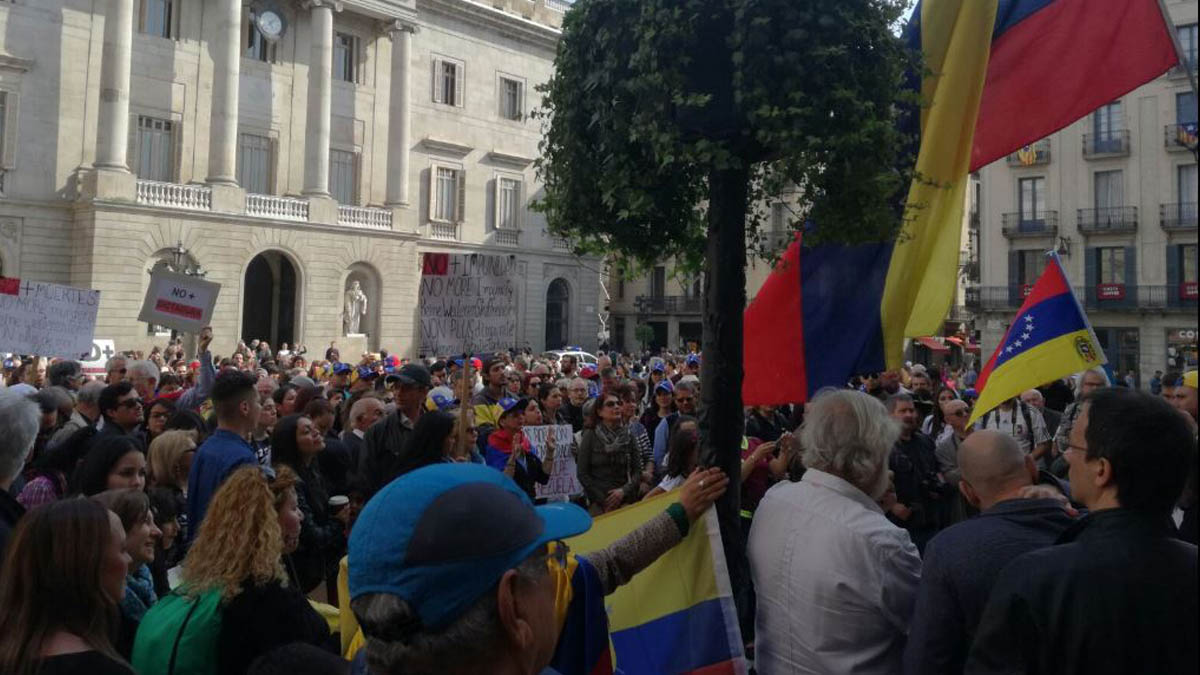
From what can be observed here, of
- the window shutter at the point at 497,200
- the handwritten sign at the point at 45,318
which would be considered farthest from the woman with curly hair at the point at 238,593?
the window shutter at the point at 497,200

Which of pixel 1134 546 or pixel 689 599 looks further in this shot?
pixel 689 599

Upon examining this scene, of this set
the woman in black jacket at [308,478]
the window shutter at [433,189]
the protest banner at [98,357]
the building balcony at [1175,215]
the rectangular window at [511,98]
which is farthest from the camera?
the rectangular window at [511,98]

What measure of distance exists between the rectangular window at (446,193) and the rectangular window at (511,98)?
3323 mm

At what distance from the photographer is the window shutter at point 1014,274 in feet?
121

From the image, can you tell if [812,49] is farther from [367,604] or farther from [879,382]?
[879,382]

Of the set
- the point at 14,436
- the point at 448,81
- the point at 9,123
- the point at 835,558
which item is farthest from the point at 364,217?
the point at 835,558

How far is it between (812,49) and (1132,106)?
120 ft

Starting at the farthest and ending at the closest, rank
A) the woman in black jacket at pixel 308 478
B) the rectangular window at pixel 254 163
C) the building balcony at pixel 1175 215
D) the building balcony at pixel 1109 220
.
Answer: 1. the building balcony at pixel 1109 220
2. the building balcony at pixel 1175 215
3. the rectangular window at pixel 254 163
4. the woman in black jacket at pixel 308 478

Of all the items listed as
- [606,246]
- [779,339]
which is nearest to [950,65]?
[779,339]

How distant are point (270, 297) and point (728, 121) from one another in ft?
106

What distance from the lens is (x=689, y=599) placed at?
3.22m

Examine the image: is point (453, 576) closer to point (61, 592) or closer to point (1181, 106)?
point (61, 592)

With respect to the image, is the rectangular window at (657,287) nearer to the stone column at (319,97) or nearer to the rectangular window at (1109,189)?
the rectangular window at (1109,189)

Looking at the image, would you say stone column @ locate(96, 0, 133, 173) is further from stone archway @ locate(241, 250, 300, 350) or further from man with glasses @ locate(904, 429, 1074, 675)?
man with glasses @ locate(904, 429, 1074, 675)
